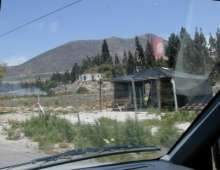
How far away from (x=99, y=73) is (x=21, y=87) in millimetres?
575

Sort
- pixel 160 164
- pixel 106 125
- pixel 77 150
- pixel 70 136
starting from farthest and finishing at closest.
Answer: pixel 106 125 → pixel 70 136 → pixel 77 150 → pixel 160 164

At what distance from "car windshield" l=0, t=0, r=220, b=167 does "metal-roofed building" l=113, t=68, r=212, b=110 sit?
1 cm

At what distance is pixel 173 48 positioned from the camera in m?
3.64

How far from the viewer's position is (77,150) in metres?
3.02

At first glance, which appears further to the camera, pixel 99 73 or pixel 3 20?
pixel 99 73

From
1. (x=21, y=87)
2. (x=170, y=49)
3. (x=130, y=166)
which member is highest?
(x=170, y=49)

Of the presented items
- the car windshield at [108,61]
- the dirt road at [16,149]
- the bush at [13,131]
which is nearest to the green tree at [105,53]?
the car windshield at [108,61]

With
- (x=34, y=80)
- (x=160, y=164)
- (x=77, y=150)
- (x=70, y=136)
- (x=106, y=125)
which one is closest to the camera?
(x=160, y=164)

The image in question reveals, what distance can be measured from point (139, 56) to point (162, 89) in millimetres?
735

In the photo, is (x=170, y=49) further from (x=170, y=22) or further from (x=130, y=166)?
(x=130, y=166)

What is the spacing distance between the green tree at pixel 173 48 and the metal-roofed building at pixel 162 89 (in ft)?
0.26

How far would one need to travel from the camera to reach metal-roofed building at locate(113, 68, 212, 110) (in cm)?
359

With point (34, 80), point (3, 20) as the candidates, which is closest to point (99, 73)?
point (34, 80)

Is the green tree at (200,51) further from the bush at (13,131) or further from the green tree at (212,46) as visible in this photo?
the bush at (13,131)
